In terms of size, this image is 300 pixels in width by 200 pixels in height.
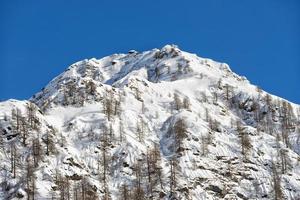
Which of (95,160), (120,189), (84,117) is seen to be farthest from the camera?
(84,117)

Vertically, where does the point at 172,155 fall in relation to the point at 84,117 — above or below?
below

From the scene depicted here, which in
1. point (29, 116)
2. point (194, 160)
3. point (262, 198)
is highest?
point (29, 116)

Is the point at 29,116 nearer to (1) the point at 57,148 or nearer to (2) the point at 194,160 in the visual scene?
(1) the point at 57,148

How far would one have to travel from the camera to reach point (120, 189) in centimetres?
16062

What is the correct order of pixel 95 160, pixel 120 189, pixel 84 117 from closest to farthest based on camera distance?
1. pixel 120 189
2. pixel 95 160
3. pixel 84 117

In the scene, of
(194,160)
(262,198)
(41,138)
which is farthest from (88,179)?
(262,198)

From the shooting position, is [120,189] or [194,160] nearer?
[120,189]

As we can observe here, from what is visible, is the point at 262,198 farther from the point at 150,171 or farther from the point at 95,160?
the point at 95,160

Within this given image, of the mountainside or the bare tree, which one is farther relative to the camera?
the bare tree

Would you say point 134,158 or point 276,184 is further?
point 134,158

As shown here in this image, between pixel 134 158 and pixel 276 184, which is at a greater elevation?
pixel 134 158

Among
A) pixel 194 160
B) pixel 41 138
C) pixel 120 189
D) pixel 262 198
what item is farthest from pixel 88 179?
pixel 262 198

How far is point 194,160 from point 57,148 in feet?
116

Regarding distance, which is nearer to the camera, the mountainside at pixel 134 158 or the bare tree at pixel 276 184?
the mountainside at pixel 134 158
